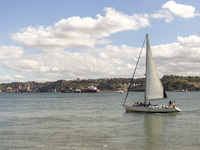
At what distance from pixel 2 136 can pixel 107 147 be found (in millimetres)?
14470

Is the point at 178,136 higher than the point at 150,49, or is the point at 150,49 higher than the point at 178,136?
the point at 150,49

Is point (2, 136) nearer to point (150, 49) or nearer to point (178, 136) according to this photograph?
point (178, 136)

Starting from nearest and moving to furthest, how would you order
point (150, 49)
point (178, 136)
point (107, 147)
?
point (107, 147) < point (178, 136) < point (150, 49)

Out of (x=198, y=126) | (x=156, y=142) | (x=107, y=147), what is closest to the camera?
(x=107, y=147)

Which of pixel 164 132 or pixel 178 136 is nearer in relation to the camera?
pixel 178 136

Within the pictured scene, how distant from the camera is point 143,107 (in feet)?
166

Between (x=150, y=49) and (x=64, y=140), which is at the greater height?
(x=150, y=49)

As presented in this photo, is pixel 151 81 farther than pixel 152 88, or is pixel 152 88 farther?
pixel 151 81

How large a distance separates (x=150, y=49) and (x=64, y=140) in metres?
28.9

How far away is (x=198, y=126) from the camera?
35469 millimetres

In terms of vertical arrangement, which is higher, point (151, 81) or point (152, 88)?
point (151, 81)

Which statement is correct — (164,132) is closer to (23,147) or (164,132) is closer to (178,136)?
(178,136)

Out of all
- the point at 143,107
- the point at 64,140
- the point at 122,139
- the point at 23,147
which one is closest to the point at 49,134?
the point at 64,140

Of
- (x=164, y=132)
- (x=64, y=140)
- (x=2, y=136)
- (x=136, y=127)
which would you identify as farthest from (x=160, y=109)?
(x=2, y=136)
